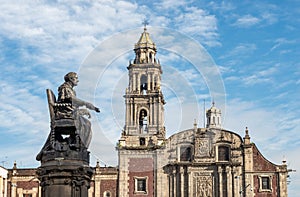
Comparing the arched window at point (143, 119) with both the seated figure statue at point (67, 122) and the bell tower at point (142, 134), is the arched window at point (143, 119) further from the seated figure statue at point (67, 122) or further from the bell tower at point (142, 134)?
the seated figure statue at point (67, 122)

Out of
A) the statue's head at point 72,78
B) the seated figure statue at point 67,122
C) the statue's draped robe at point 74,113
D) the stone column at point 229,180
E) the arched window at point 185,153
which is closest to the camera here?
the seated figure statue at point 67,122

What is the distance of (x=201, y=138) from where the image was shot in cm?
5425

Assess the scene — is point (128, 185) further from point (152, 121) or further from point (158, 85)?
point (158, 85)

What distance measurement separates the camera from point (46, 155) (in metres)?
15.8

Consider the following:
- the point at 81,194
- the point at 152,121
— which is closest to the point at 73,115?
the point at 81,194

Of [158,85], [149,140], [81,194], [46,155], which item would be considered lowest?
[81,194]

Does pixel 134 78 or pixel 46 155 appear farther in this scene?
pixel 134 78

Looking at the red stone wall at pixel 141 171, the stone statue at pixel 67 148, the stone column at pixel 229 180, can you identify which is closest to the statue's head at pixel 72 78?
the stone statue at pixel 67 148

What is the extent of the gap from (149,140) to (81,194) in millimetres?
39454

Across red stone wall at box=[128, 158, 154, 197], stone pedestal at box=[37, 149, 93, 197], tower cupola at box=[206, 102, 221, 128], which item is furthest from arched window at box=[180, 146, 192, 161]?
stone pedestal at box=[37, 149, 93, 197]

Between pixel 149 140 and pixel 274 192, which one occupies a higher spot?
pixel 149 140

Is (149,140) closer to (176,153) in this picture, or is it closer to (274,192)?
(176,153)

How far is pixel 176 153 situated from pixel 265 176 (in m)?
8.34

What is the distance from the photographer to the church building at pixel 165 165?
5334 centimetres
